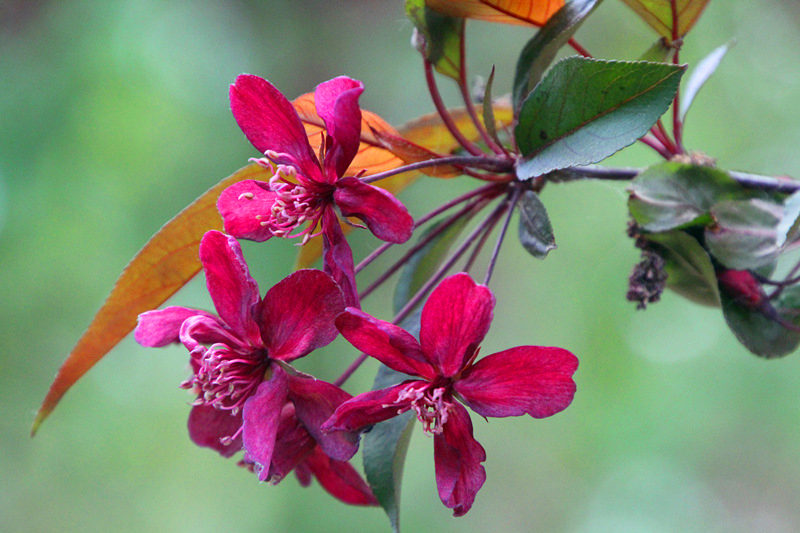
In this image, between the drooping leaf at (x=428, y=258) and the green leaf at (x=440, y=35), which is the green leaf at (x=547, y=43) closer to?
the green leaf at (x=440, y=35)

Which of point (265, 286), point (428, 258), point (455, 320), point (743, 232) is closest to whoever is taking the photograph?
point (455, 320)

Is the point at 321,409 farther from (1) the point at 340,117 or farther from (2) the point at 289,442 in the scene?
(1) the point at 340,117

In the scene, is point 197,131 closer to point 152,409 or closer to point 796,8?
point 152,409

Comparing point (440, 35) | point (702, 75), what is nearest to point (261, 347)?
point (440, 35)

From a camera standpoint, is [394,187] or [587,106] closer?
[587,106]

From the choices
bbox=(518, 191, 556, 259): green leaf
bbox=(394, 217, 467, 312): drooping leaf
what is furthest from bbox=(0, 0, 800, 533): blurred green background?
bbox=(518, 191, 556, 259): green leaf

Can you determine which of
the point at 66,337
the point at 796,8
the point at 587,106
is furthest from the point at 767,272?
the point at 796,8
